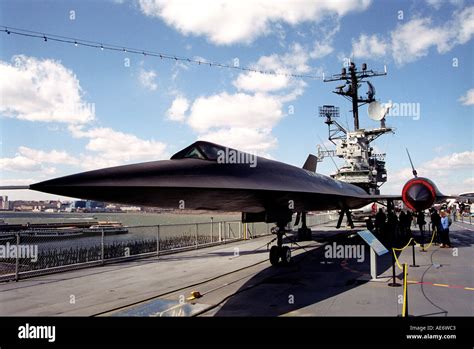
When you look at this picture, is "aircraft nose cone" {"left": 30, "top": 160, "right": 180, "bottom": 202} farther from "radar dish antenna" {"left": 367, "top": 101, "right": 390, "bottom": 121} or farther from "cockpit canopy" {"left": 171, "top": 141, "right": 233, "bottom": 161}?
"radar dish antenna" {"left": 367, "top": 101, "right": 390, "bottom": 121}

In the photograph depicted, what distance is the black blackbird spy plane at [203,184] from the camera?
4.90 metres

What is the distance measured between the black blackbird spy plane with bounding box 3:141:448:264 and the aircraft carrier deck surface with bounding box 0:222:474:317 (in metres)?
1.82

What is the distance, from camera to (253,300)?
660cm

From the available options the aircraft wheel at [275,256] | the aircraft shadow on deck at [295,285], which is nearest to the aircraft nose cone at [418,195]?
the aircraft shadow on deck at [295,285]

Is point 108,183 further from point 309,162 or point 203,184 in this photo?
point 309,162

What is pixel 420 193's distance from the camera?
1177cm

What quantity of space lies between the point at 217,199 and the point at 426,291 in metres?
4.69

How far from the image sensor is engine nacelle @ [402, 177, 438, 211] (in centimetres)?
1166

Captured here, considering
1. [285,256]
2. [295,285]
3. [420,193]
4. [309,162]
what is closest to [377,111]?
[309,162]

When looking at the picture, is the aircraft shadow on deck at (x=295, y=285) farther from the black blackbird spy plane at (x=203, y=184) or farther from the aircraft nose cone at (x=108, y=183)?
the aircraft nose cone at (x=108, y=183)

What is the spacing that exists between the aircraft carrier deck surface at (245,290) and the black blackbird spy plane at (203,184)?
5.97ft
